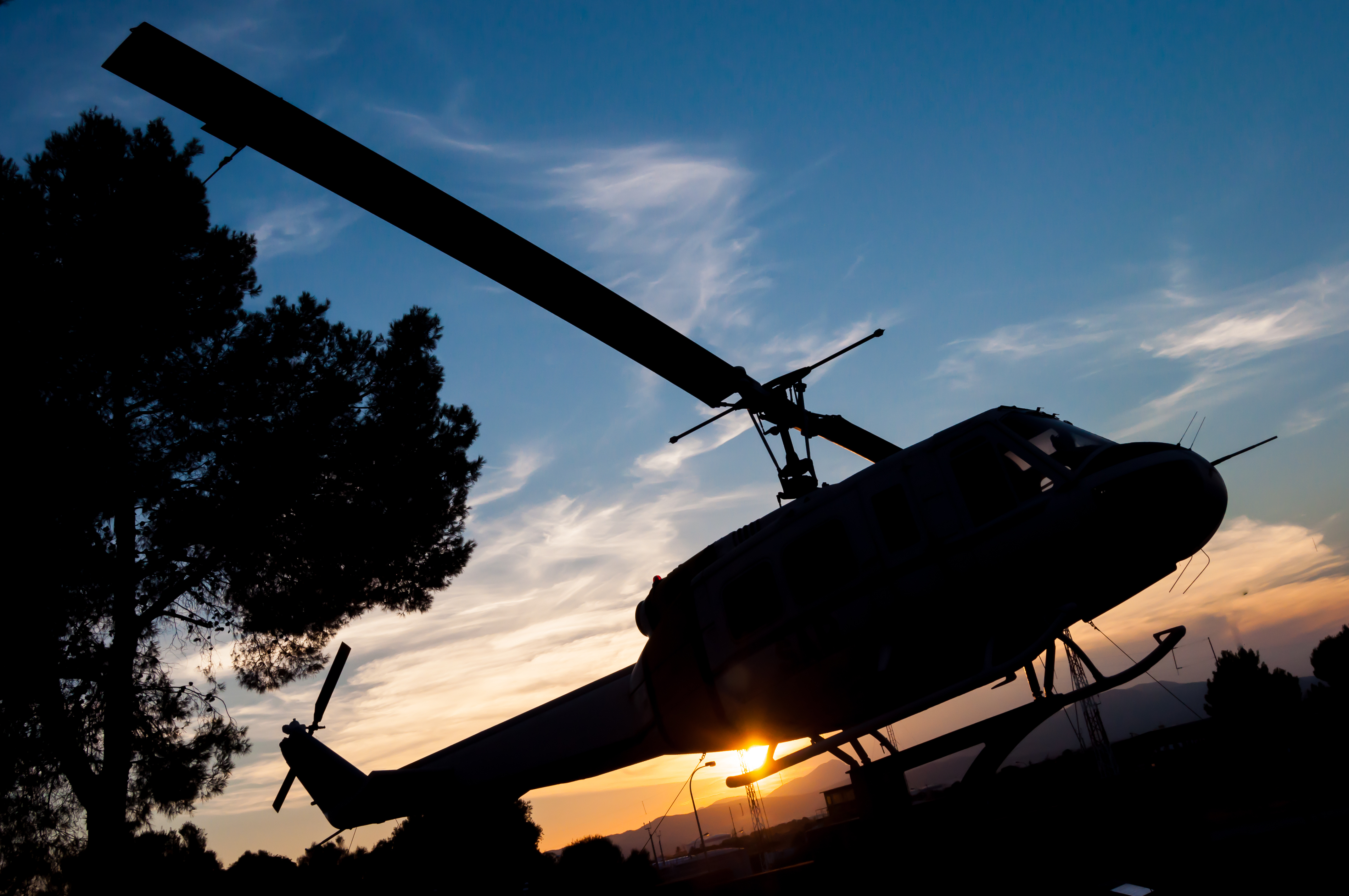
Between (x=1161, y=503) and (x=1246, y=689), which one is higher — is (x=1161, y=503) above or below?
above

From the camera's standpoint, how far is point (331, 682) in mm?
11867

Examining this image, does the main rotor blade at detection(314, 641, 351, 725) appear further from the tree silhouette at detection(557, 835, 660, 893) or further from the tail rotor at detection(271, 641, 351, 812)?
the tree silhouette at detection(557, 835, 660, 893)

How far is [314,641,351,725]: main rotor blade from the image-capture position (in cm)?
1141

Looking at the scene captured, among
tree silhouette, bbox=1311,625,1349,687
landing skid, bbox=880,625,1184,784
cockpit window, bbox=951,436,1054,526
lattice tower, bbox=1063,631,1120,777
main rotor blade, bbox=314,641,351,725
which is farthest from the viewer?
tree silhouette, bbox=1311,625,1349,687

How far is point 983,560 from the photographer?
25.0ft

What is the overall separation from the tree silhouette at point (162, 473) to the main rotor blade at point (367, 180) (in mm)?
10393

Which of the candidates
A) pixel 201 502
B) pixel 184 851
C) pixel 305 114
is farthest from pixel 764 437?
pixel 184 851

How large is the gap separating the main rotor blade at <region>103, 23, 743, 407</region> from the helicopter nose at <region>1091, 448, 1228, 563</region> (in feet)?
16.9

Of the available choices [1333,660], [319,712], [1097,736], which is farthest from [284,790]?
[1333,660]

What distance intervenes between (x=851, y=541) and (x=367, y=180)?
6.49 m

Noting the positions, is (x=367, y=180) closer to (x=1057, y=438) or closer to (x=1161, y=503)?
(x=1057, y=438)

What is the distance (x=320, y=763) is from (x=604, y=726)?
5574 millimetres

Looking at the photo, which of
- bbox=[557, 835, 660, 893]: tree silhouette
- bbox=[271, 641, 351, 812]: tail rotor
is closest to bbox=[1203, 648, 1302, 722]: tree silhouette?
bbox=[557, 835, 660, 893]: tree silhouette

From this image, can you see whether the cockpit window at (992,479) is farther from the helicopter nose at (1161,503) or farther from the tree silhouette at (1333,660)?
the tree silhouette at (1333,660)
